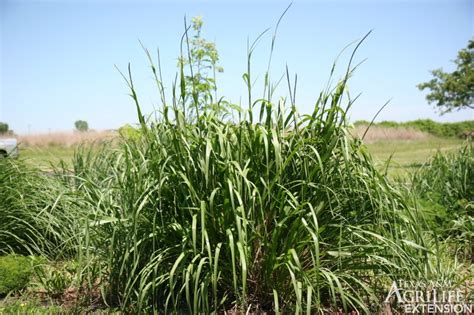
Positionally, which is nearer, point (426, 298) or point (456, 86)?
point (426, 298)

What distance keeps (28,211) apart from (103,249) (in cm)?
138

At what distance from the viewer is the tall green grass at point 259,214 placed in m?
2.72

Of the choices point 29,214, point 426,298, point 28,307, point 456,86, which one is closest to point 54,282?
point 28,307

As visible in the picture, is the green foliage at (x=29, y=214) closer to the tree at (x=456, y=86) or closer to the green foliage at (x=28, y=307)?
the green foliage at (x=28, y=307)

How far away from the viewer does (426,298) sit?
2.73 m

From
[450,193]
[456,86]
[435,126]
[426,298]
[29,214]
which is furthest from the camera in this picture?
[435,126]

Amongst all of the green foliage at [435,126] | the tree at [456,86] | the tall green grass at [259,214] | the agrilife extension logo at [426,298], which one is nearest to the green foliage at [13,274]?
the tall green grass at [259,214]

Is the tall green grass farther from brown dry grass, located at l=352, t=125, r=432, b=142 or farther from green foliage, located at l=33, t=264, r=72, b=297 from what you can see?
brown dry grass, located at l=352, t=125, r=432, b=142

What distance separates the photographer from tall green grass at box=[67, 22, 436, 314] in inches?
107

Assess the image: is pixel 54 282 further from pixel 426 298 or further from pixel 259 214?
pixel 426 298

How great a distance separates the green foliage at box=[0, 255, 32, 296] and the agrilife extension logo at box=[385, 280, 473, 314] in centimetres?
268

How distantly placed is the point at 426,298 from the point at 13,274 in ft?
9.62

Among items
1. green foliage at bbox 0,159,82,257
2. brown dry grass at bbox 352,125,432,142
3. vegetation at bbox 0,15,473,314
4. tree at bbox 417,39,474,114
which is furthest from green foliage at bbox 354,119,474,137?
vegetation at bbox 0,15,473,314

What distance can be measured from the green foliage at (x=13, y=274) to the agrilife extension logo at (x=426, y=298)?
2.68 m
